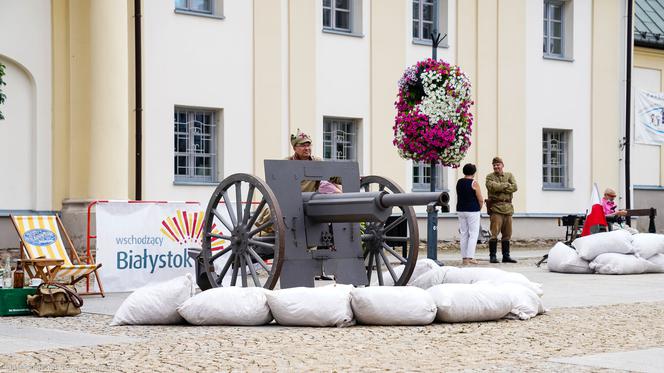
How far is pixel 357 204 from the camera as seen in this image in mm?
11602

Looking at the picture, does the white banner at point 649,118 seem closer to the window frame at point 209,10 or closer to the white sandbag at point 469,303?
the window frame at point 209,10

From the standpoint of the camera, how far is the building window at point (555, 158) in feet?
95.0

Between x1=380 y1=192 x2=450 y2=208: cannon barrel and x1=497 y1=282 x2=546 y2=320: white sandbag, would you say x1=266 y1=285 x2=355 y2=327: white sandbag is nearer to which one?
x1=380 y1=192 x2=450 y2=208: cannon barrel

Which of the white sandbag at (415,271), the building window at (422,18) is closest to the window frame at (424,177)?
the building window at (422,18)

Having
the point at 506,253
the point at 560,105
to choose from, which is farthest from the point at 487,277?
the point at 560,105

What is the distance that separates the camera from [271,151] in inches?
920

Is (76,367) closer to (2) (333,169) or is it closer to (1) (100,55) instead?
(2) (333,169)

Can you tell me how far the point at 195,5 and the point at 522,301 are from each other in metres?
12.9

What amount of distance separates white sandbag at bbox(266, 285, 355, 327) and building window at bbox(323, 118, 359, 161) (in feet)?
47.3

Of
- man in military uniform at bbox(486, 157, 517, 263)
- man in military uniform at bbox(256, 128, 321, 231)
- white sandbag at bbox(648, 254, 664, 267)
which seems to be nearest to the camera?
man in military uniform at bbox(256, 128, 321, 231)

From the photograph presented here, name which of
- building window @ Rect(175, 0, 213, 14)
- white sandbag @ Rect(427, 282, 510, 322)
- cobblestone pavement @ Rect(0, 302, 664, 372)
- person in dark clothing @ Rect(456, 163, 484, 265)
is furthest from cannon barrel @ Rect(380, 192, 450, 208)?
building window @ Rect(175, 0, 213, 14)

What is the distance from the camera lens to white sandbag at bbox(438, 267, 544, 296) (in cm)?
1181

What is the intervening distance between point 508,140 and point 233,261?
16630mm

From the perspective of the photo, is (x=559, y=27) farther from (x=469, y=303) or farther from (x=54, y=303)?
(x=54, y=303)
